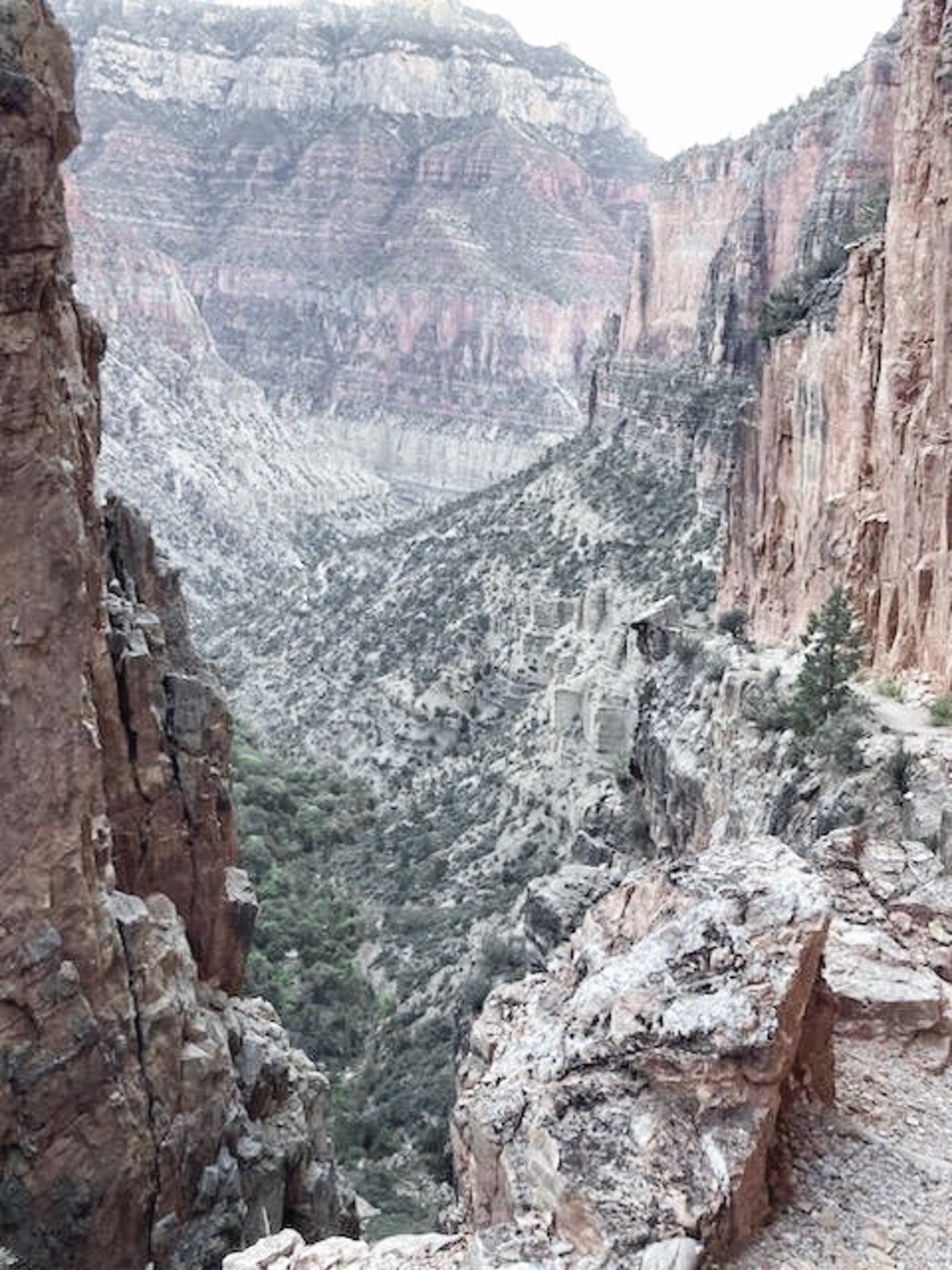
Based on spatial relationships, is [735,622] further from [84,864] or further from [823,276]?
[84,864]

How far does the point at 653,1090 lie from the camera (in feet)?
29.2

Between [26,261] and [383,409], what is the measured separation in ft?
414

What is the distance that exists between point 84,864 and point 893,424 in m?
17.0

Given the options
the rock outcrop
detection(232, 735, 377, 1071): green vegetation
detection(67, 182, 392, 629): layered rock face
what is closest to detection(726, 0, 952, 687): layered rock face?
detection(232, 735, 377, 1071): green vegetation

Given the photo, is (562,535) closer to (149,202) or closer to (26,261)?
(26,261)

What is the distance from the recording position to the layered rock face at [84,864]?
1465 cm

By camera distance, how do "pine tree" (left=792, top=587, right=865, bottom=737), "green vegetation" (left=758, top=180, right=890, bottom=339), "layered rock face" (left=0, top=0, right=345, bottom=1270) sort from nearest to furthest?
"layered rock face" (left=0, top=0, right=345, bottom=1270) < "pine tree" (left=792, top=587, right=865, bottom=737) < "green vegetation" (left=758, top=180, right=890, bottom=339)

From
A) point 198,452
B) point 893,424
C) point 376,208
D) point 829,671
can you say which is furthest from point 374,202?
point 829,671

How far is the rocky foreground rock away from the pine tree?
530 inches

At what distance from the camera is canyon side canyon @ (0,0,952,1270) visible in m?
9.27

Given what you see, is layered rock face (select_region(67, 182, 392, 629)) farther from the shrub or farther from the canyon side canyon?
the shrub

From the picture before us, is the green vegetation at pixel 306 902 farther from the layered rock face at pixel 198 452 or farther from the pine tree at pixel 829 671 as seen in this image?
the layered rock face at pixel 198 452

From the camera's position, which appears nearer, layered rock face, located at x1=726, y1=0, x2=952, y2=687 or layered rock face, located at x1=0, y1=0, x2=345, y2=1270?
layered rock face, located at x1=0, y1=0, x2=345, y2=1270

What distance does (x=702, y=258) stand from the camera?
62.7 meters
